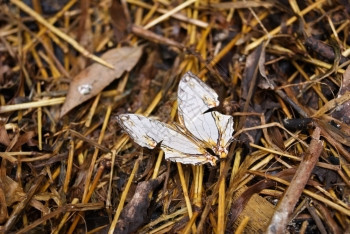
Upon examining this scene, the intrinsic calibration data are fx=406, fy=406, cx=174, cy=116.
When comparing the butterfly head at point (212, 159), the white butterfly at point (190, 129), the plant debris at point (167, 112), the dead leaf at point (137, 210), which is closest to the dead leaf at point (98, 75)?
the plant debris at point (167, 112)

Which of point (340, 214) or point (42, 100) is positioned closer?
point (340, 214)

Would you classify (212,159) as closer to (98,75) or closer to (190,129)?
(190,129)

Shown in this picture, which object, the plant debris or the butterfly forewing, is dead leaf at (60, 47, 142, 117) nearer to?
the plant debris

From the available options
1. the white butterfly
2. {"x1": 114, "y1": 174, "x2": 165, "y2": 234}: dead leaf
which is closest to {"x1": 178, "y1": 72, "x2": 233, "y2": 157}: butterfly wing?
the white butterfly

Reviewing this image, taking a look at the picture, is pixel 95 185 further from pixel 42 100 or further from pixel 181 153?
pixel 42 100

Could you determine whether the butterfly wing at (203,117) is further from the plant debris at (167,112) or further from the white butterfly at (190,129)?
the plant debris at (167,112)

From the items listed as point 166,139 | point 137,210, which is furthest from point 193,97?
point 137,210

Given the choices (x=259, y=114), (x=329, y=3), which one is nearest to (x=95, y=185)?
(x=259, y=114)
